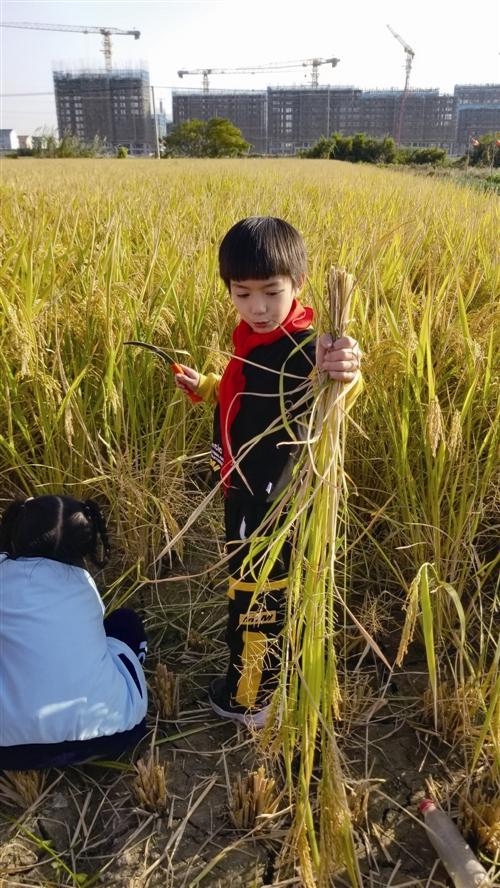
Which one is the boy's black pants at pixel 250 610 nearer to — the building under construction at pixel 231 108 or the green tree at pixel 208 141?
the green tree at pixel 208 141

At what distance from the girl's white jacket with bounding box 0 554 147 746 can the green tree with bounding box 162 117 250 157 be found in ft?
141

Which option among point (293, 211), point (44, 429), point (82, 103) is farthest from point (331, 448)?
point (82, 103)

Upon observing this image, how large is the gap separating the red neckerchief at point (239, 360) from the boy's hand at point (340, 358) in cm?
26

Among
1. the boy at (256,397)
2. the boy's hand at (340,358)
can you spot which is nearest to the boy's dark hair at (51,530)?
the boy at (256,397)

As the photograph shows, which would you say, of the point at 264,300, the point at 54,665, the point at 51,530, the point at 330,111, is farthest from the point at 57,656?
the point at 330,111

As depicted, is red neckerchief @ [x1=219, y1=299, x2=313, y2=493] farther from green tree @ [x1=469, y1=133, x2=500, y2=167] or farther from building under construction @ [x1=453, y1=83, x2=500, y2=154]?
building under construction @ [x1=453, y1=83, x2=500, y2=154]

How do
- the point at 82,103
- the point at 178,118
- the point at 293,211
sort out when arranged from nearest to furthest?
the point at 293,211 → the point at 82,103 → the point at 178,118

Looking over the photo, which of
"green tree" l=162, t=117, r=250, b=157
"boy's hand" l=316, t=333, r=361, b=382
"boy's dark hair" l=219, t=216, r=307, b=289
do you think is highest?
"green tree" l=162, t=117, r=250, b=157

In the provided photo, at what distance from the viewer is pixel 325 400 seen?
0.71m

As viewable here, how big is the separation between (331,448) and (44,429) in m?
0.89

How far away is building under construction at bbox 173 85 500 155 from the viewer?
7256 cm

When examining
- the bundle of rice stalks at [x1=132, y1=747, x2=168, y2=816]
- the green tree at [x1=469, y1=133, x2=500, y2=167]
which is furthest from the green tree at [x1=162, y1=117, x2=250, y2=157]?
the bundle of rice stalks at [x1=132, y1=747, x2=168, y2=816]

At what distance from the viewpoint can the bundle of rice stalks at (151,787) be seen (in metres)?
0.96

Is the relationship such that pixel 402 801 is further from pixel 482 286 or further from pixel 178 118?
pixel 178 118
